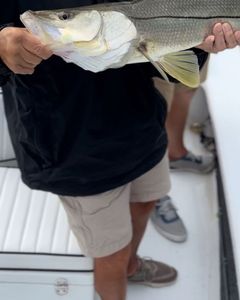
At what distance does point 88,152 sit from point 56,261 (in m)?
0.37

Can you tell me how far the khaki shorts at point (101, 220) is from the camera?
157cm

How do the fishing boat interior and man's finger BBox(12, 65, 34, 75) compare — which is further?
the fishing boat interior

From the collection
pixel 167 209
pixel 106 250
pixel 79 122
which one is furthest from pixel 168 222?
pixel 79 122

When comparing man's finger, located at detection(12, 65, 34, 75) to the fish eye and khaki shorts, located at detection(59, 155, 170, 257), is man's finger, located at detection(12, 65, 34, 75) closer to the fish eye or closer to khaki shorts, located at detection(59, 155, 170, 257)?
the fish eye

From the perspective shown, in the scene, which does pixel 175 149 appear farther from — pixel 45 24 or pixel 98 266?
pixel 45 24

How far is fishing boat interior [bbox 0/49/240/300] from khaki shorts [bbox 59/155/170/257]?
0.27ft

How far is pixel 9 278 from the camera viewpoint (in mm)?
1739

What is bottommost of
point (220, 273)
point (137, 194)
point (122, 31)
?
point (220, 273)

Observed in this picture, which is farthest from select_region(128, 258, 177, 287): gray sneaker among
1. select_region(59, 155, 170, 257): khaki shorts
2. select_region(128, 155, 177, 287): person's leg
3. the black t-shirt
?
the black t-shirt

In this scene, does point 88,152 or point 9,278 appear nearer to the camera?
point 88,152

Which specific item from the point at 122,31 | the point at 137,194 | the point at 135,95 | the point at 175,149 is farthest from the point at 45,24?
the point at 175,149

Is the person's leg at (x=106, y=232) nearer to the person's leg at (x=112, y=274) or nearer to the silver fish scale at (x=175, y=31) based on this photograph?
the person's leg at (x=112, y=274)

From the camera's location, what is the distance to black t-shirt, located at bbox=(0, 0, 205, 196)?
1.43m

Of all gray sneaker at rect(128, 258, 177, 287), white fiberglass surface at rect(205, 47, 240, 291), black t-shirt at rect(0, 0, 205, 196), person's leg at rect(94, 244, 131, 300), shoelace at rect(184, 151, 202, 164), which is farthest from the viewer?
shoelace at rect(184, 151, 202, 164)
